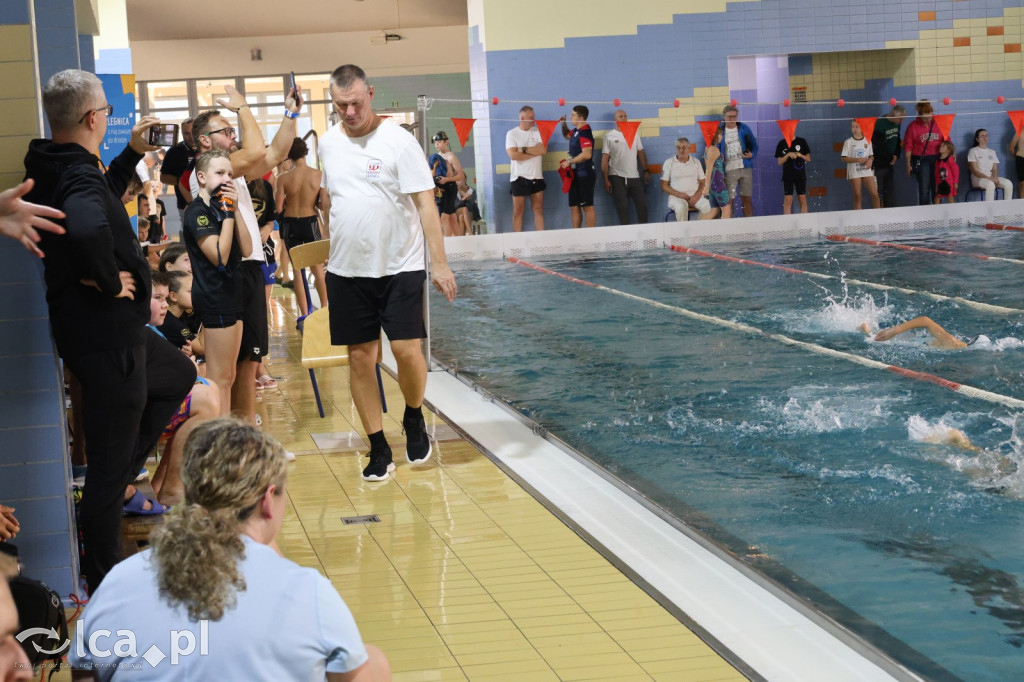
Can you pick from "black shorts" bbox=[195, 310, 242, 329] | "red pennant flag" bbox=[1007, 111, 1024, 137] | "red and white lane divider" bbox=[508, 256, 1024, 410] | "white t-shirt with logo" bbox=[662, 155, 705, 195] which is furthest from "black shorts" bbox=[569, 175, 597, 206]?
"black shorts" bbox=[195, 310, 242, 329]

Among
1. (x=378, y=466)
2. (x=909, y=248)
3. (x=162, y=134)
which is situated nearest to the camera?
(x=162, y=134)

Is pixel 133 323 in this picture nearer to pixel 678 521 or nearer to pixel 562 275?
pixel 678 521

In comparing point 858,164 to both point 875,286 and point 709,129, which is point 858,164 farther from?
point 875,286

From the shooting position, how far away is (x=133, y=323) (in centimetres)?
321

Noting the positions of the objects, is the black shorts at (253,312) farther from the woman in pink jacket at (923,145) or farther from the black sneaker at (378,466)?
the woman in pink jacket at (923,145)

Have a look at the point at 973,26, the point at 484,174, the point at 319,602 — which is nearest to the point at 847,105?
the point at 973,26

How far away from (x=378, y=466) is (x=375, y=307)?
710mm

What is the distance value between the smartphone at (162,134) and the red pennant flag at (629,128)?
12.3m

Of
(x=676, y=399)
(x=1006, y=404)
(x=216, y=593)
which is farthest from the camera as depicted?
(x=676, y=399)

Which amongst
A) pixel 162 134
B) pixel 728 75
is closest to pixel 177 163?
pixel 162 134

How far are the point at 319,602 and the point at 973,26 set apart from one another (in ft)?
59.5

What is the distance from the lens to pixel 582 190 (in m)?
15.9

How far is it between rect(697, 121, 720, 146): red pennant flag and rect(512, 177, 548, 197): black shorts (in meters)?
2.45

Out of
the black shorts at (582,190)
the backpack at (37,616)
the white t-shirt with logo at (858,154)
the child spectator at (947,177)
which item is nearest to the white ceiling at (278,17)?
the black shorts at (582,190)
